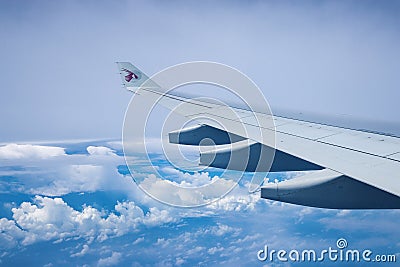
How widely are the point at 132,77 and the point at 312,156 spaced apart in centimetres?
515

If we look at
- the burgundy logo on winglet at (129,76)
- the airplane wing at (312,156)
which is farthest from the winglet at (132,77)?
the airplane wing at (312,156)

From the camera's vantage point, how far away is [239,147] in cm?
434

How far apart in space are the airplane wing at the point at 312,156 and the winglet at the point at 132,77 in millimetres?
1897

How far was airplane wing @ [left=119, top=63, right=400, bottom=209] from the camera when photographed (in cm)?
304

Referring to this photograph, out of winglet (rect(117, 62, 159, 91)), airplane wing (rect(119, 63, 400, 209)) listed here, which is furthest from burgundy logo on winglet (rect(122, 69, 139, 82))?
airplane wing (rect(119, 63, 400, 209))

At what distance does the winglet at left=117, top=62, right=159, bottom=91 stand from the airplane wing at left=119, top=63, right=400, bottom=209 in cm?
190

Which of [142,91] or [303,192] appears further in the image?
[142,91]

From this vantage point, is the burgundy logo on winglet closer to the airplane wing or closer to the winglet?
the winglet

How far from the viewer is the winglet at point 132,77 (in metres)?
7.56

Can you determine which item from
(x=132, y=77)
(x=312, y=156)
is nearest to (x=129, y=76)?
(x=132, y=77)

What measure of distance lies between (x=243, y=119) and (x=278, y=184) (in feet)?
6.63

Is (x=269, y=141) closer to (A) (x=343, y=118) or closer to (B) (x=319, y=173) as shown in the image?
(B) (x=319, y=173)

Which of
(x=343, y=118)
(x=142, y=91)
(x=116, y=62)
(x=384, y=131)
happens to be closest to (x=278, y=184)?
(x=384, y=131)

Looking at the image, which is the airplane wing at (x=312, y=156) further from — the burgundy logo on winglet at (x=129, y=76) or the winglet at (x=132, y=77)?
the burgundy logo on winglet at (x=129, y=76)
